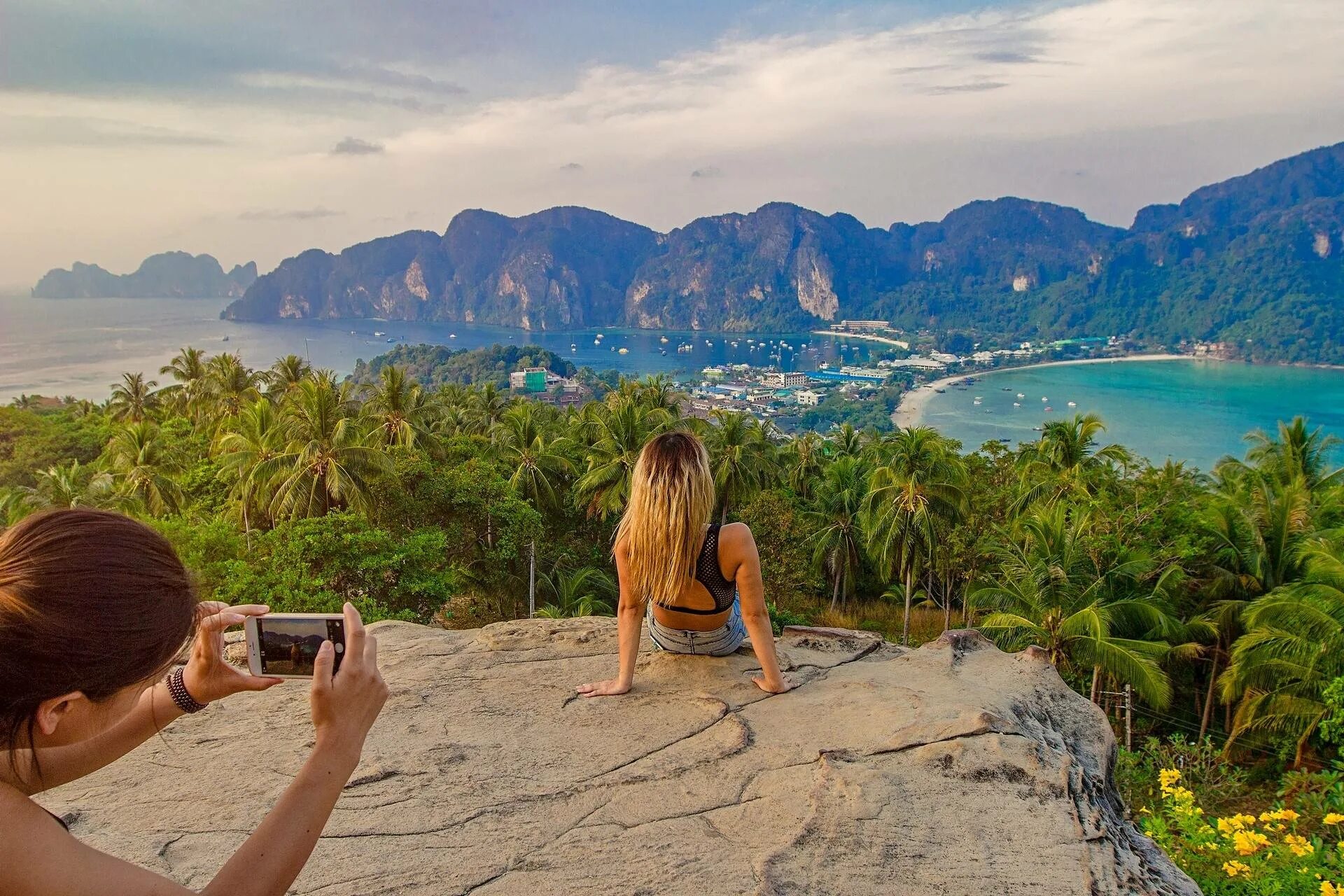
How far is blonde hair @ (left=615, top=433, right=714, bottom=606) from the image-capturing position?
393cm

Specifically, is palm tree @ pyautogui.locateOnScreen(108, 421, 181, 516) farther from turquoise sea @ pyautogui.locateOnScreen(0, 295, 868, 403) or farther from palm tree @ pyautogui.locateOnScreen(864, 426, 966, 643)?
turquoise sea @ pyautogui.locateOnScreen(0, 295, 868, 403)

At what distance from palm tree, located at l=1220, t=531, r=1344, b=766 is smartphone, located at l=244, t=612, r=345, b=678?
15.3 m

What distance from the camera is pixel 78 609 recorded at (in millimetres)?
1344

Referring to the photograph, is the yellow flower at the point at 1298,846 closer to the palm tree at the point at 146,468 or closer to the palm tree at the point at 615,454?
the palm tree at the point at 615,454

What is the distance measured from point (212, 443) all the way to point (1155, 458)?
74470mm

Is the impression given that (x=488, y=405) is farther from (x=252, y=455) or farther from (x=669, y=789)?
(x=669, y=789)

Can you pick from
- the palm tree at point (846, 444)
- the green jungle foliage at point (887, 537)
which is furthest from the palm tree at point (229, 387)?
the palm tree at point (846, 444)

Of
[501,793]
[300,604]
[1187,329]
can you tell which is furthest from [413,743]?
[1187,329]

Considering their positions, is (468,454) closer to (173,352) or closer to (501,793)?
(501,793)

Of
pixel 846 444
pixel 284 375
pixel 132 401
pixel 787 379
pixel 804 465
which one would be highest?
pixel 284 375

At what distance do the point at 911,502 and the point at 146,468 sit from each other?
66.1 feet

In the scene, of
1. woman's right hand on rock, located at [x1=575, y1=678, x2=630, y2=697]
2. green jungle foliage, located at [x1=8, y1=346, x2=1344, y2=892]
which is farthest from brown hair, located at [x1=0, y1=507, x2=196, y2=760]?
green jungle foliage, located at [x1=8, y1=346, x2=1344, y2=892]

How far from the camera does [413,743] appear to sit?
154 inches

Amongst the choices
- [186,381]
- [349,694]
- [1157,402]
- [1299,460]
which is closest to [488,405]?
[186,381]
